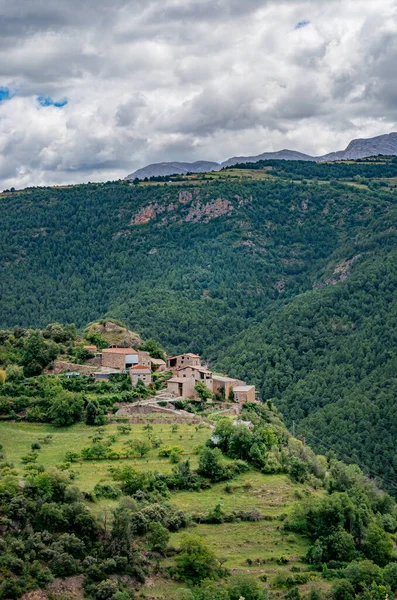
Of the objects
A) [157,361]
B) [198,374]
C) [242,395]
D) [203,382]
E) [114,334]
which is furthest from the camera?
[114,334]

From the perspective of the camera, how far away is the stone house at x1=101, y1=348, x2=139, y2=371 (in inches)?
3907

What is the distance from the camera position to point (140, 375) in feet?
316

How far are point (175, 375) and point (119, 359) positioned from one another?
7.13 metres

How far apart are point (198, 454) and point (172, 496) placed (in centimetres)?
810

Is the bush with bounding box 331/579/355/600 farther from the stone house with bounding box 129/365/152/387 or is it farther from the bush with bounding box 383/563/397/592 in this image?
the stone house with bounding box 129/365/152/387

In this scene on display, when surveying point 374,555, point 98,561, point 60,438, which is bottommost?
point 374,555

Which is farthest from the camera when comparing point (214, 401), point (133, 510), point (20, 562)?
point (214, 401)

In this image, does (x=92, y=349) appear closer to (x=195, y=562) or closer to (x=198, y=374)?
(x=198, y=374)

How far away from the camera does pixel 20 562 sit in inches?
2263

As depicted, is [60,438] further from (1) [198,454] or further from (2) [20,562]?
(2) [20,562]

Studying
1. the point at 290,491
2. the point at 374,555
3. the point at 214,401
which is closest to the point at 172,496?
the point at 290,491

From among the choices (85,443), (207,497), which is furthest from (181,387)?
(207,497)

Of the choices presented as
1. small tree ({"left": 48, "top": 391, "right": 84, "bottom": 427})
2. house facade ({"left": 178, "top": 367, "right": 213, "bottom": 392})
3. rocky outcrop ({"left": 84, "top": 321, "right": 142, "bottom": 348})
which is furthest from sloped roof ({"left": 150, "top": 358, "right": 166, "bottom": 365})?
small tree ({"left": 48, "top": 391, "right": 84, "bottom": 427})

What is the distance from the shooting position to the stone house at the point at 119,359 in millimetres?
99250
